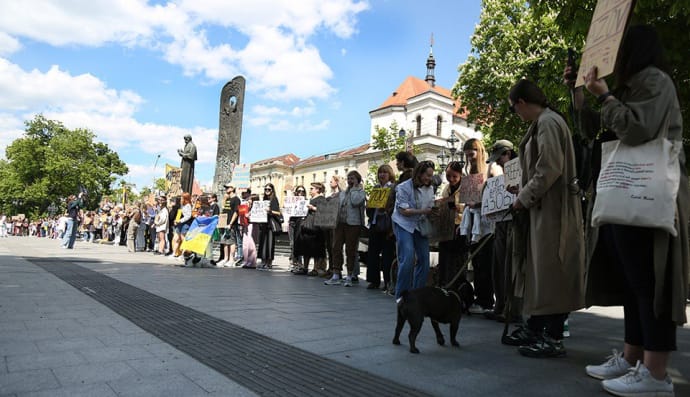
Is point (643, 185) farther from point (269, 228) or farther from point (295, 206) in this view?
point (269, 228)

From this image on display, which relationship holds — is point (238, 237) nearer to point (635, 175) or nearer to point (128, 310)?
point (128, 310)

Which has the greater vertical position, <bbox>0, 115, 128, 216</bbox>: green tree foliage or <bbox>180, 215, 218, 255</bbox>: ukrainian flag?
<bbox>0, 115, 128, 216</bbox>: green tree foliage

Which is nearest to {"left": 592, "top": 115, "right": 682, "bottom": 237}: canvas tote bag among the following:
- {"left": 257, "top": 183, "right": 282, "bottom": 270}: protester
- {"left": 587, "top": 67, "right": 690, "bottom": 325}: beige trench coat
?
Result: {"left": 587, "top": 67, "right": 690, "bottom": 325}: beige trench coat

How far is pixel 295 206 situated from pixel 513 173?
7206 mm

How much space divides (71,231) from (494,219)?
17470mm

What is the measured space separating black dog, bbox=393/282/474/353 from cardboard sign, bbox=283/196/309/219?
273 inches

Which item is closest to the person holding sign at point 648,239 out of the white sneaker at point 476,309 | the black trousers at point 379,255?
the white sneaker at point 476,309

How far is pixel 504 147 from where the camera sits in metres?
5.79

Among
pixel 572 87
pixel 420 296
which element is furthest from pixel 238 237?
pixel 572 87

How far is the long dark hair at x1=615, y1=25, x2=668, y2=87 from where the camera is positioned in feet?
9.38

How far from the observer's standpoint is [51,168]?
211 feet

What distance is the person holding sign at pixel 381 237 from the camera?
310 inches

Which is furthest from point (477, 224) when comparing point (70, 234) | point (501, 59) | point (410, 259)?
point (501, 59)

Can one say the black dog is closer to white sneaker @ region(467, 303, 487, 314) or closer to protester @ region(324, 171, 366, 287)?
white sneaker @ region(467, 303, 487, 314)
